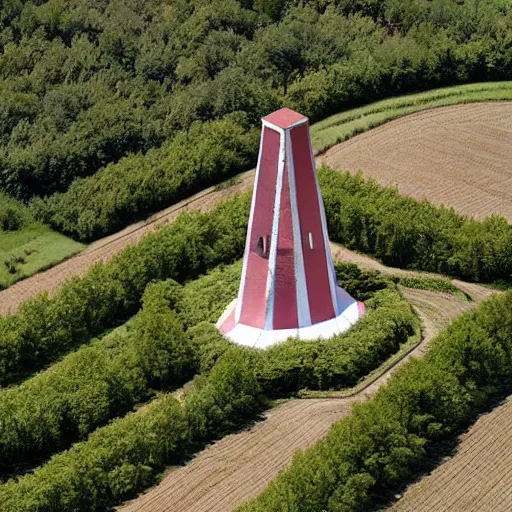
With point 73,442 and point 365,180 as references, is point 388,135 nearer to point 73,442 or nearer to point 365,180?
point 365,180

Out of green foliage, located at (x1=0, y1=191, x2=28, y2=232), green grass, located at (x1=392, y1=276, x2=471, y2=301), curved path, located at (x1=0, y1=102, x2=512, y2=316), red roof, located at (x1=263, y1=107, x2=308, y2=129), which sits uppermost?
red roof, located at (x1=263, y1=107, x2=308, y2=129)

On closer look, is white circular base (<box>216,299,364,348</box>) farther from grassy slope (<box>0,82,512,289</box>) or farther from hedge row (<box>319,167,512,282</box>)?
grassy slope (<box>0,82,512,289</box>)

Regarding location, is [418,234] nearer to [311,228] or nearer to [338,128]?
[311,228]

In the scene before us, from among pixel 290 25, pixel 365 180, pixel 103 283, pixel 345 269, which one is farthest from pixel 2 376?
pixel 290 25

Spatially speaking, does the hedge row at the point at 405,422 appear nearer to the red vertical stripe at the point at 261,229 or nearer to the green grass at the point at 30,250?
the red vertical stripe at the point at 261,229

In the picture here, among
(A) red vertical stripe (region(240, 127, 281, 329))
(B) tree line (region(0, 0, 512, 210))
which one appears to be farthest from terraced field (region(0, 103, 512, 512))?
(B) tree line (region(0, 0, 512, 210))

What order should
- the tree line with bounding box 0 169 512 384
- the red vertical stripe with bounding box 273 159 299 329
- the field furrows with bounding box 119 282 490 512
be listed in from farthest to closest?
1. the tree line with bounding box 0 169 512 384
2. the red vertical stripe with bounding box 273 159 299 329
3. the field furrows with bounding box 119 282 490 512

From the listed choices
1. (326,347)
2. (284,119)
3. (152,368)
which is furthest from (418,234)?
(152,368)
